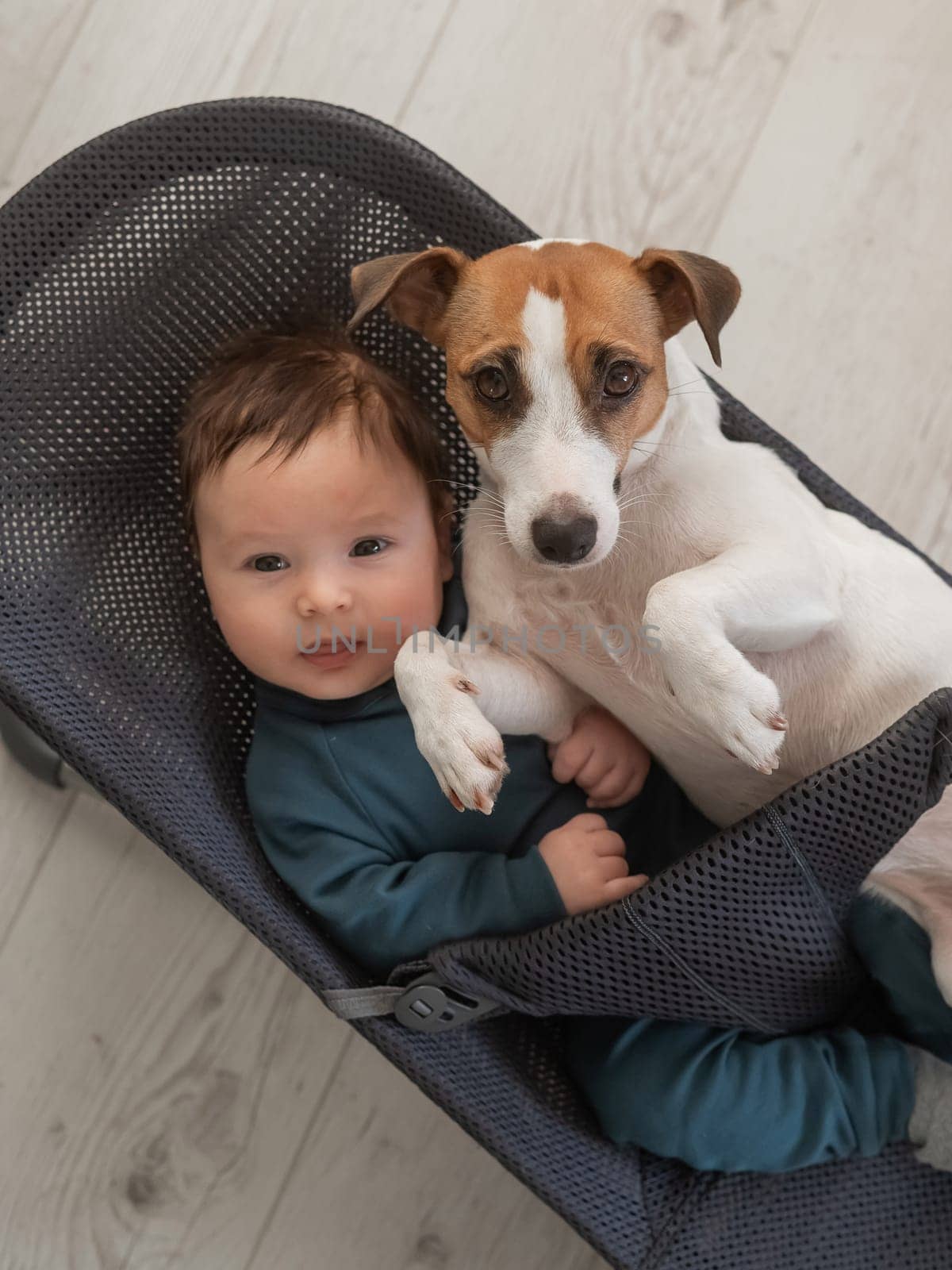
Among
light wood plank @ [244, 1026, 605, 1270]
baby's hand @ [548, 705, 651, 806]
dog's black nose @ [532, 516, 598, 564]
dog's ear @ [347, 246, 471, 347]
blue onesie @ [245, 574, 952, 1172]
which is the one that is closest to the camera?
dog's black nose @ [532, 516, 598, 564]

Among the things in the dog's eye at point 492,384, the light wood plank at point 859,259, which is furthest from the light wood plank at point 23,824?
the light wood plank at point 859,259

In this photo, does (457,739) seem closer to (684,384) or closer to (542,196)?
(684,384)

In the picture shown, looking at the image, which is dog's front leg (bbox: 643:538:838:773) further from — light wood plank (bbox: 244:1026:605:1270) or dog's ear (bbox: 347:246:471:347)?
light wood plank (bbox: 244:1026:605:1270)

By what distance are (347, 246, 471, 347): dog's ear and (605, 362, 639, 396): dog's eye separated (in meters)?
0.24

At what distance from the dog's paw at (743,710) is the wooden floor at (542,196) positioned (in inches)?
36.8

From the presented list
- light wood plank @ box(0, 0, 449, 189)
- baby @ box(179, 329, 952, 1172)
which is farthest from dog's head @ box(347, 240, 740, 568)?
light wood plank @ box(0, 0, 449, 189)

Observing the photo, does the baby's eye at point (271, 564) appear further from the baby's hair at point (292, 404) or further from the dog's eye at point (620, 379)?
the dog's eye at point (620, 379)

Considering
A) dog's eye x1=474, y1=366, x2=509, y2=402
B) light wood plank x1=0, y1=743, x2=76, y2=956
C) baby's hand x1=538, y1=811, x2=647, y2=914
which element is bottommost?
light wood plank x1=0, y1=743, x2=76, y2=956

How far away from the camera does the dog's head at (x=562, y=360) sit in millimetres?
1204

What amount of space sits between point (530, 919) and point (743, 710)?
0.43 metres

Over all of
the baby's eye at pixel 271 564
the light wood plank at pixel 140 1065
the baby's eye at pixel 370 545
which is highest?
the baby's eye at pixel 370 545

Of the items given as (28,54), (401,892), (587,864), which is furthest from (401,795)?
(28,54)

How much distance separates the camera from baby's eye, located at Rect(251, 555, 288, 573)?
1.48 m

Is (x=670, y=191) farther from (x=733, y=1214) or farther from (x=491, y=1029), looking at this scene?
(x=733, y=1214)
